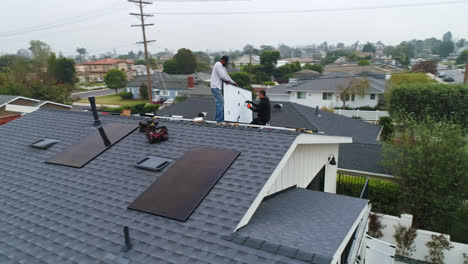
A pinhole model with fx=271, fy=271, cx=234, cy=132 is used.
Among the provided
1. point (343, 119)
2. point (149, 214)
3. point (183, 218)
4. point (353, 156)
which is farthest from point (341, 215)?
point (343, 119)

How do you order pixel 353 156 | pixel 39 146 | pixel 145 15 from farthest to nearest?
pixel 145 15
pixel 353 156
pixel 39 146

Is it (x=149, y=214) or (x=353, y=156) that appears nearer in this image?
(x=149, y=214)

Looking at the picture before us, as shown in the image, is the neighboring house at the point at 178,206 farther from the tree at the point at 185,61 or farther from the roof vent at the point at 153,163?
the tree at the point at 185,61

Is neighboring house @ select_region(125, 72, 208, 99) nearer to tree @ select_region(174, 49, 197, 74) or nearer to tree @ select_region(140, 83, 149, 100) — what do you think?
tree @ select_region(140, 83, 149, 100)

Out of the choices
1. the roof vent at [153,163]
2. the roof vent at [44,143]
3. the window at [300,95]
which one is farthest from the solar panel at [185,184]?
the window at [300,95]

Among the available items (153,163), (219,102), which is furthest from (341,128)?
(153,163)

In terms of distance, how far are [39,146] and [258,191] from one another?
6707 mm

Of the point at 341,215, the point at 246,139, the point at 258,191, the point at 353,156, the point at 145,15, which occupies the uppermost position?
the point at 145,15

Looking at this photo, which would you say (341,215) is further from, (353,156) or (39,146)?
(353,156)

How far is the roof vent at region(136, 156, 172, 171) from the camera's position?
19.0 feet

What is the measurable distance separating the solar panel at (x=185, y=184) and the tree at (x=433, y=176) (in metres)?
8.41

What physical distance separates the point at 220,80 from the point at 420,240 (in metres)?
9.10

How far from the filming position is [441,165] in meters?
9.98

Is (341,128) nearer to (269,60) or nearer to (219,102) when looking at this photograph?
(219,102)
